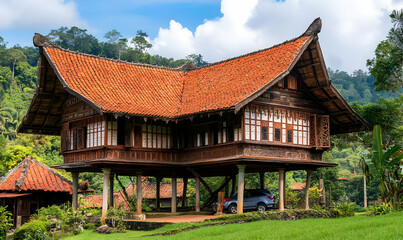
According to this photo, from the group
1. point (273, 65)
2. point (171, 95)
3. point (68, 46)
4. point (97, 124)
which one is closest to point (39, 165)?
point (97, 124)

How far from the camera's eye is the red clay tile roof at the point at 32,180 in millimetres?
27484

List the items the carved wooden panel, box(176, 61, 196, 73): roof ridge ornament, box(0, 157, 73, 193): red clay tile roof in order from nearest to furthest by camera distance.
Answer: the carved wooden panel
box(0, 157, 73, 193): red clay tile roof
box(176, 61, 196, 73): roof ridge ornament

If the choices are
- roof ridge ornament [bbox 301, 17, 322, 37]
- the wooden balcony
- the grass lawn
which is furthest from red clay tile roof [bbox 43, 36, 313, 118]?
the grass lawn

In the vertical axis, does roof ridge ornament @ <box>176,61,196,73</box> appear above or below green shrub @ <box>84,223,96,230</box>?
above

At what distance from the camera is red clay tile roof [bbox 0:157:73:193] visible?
2748cm

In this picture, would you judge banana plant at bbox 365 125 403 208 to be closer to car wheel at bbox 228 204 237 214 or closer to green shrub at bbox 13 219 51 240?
car wheel at bbox 228 204 237 214

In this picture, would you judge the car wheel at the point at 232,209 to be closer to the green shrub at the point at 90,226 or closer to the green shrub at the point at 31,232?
the green shrub at the point at 90,226

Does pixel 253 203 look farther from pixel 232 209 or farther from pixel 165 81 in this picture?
pixel 165 81

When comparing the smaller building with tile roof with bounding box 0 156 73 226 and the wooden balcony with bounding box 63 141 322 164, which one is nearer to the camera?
the wooden balcony with bounding box 63 141 322 164

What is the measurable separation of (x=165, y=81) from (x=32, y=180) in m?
8.94

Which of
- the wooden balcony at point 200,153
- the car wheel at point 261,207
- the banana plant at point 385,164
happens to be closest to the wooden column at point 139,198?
the wooden balcony at point 200,153

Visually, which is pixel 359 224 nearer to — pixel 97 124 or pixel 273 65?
pixel 273 65

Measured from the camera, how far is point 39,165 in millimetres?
29750

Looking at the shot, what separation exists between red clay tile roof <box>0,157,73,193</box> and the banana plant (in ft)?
53.3
